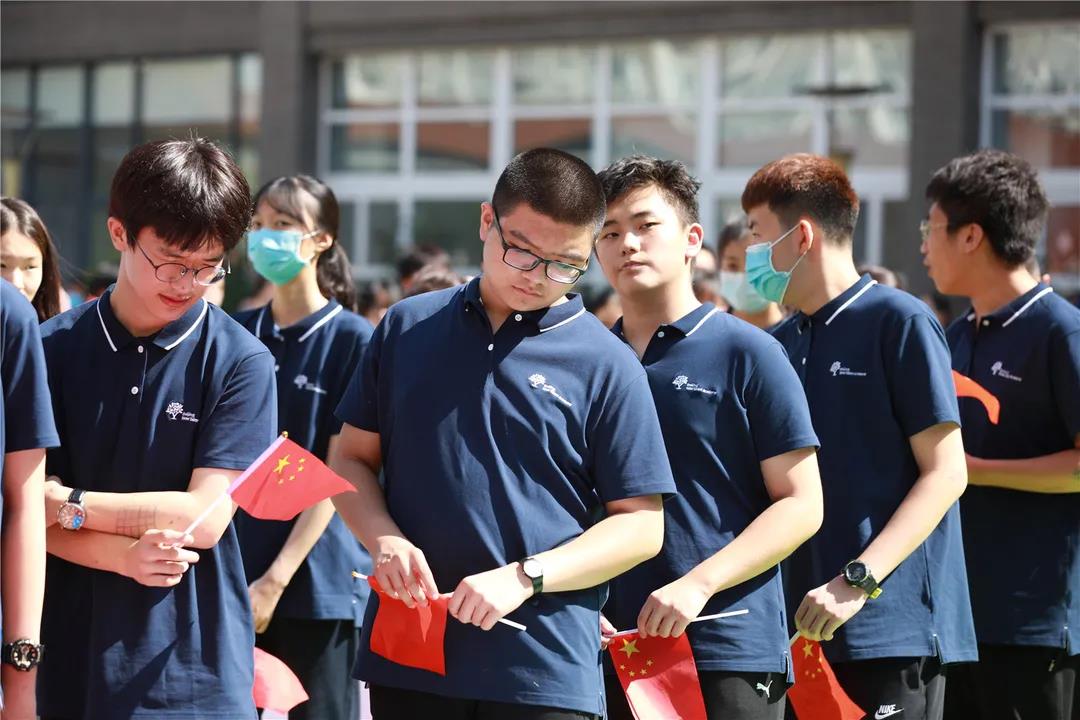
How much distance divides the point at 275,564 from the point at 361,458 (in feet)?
4.94

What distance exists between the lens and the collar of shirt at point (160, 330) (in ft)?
10.6

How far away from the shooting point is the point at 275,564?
15.6 ft

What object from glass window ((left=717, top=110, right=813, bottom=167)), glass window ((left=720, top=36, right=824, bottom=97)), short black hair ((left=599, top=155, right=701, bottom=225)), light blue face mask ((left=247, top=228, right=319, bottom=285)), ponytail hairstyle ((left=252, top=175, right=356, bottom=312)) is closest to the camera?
short black hair ((left=599, top=155, right=701, bottom=225))

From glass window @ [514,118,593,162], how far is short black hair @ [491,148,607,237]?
14504mm

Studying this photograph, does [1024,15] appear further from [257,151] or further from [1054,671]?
[1054,671]

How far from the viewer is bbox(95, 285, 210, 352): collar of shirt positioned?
10.6ft

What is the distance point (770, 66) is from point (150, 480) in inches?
561

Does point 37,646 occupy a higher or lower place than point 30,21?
lower

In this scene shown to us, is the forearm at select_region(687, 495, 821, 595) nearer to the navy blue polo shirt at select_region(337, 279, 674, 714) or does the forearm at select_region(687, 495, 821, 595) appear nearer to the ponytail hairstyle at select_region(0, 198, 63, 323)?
the navy blue polo shirt at select_region(337, 279, 674, 714)

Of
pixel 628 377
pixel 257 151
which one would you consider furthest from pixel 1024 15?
pixel 628 377

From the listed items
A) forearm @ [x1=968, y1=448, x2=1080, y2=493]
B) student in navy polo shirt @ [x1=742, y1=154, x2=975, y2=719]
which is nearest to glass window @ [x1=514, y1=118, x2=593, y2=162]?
forearm @ [x1=968, y1=448, x2=1080, y2=493]

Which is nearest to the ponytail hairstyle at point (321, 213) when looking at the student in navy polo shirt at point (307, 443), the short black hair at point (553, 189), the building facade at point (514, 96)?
the student in navy polo shirt at point (307, 443)

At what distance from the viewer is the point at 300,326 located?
5.12 m

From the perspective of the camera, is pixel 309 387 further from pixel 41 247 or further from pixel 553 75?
pixel 553 75
